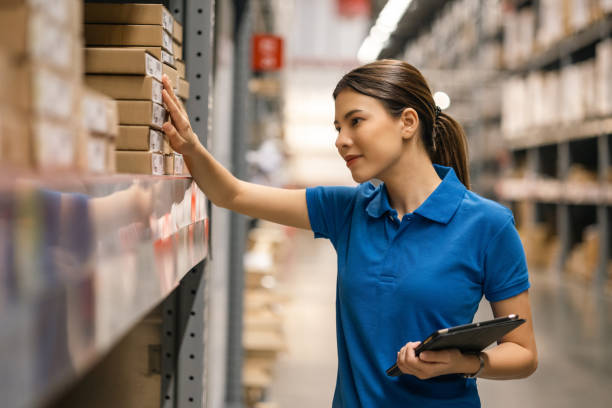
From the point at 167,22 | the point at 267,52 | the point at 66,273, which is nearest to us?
the point at 66,273

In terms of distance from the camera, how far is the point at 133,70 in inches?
43.1

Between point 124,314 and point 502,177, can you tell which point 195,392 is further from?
point 502,177

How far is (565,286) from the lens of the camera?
24.7 feet

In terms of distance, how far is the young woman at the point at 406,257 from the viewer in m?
1.40

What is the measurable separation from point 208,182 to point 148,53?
40 centimetres

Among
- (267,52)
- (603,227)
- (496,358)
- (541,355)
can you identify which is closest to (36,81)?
(496,358)

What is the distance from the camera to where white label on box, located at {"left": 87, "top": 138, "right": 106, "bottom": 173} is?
717 millimetres

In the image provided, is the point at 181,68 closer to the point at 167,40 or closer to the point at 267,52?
the point at 167,40

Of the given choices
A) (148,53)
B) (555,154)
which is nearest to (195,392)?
(148,53)

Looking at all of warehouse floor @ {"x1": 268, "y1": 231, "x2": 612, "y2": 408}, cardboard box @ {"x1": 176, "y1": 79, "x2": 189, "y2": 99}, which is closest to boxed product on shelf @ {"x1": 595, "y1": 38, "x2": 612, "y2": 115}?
warehouse floor @ {"x1": 268, "y1": 231, "x2": 612, "y2": 408}

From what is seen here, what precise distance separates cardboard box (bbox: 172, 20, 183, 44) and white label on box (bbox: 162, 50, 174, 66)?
0.19ft

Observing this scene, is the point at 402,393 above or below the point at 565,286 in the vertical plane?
above

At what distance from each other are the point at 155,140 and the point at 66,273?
25.7 inches

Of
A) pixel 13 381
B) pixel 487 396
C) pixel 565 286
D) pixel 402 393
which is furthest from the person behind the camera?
pixel 565 286
